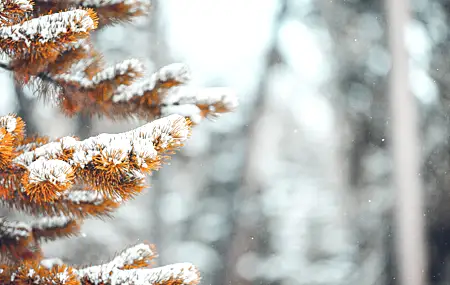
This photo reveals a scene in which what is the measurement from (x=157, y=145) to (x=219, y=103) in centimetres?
25

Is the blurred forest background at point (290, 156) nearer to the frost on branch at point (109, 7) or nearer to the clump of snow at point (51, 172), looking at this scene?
the frost on branch at point (109, 7)

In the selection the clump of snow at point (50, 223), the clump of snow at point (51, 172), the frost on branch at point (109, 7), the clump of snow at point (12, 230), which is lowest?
the clump of snow at point (12, 230)

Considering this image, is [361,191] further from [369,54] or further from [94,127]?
[94,127]

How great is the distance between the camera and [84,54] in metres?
0.71

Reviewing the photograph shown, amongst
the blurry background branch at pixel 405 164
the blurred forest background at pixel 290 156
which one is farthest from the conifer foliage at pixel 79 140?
the blurry background branch at pixel 405 164

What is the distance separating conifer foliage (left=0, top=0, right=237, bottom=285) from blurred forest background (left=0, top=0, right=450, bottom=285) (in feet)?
6.82

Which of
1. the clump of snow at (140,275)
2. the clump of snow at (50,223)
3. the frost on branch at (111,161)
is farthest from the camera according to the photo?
the clump of snow at (50,223)

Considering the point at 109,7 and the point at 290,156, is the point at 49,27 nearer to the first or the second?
the point at 109,7

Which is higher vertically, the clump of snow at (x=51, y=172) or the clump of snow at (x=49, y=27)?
the clump of snow at (x=49, y=27)

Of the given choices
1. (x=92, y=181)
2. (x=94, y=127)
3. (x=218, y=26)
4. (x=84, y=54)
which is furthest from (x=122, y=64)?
(x=218, y=26)

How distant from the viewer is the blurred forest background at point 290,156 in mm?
2873

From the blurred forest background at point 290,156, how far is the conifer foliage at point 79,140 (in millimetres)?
2079

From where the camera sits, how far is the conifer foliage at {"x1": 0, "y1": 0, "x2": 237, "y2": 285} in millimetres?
505

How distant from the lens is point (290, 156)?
120 inches
